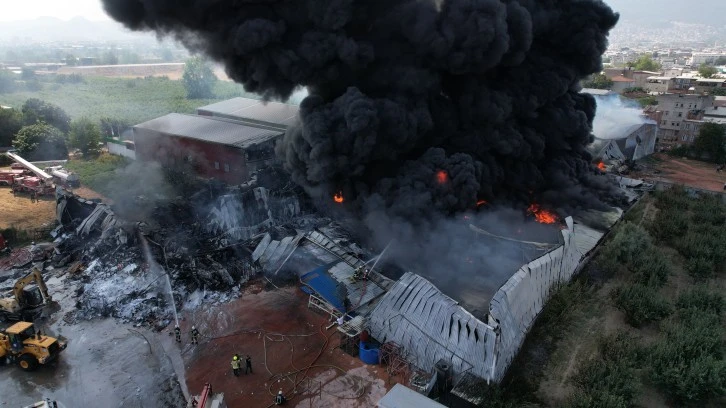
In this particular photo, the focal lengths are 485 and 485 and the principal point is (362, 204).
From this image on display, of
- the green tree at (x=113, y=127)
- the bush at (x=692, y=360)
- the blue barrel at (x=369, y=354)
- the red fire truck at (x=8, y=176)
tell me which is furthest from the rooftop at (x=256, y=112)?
the bush at (x=692, y=360)

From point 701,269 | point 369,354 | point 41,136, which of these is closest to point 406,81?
point 369,354

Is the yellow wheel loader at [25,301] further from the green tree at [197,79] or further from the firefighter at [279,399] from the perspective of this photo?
the green tree at [197,79]

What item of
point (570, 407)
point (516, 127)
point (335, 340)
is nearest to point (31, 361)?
point (335, 340)

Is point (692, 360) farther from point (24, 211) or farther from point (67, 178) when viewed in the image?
point (67, 178)

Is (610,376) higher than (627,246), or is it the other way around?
(610,376)

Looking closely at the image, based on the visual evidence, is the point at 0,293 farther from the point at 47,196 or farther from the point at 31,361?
the point at 47,196
